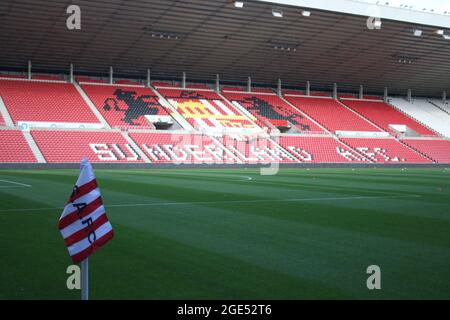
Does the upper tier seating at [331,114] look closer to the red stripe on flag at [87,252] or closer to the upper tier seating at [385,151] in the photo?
the upper tier seating at [385,151]

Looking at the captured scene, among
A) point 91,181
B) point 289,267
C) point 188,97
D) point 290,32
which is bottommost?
point 289,267

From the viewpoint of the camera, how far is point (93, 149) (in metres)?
38.3

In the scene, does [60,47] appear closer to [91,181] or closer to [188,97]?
[188,97]

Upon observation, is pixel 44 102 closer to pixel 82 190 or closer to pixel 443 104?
pixel 82 190

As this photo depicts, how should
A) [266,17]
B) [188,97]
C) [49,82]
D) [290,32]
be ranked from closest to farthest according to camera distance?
[266,17]
[290,32]
[49,82]
[188,97]

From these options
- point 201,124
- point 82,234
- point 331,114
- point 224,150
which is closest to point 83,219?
point 82,234

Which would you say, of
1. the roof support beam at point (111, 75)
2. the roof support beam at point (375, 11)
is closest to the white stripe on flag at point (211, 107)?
the roof support beam at point (111, 75)

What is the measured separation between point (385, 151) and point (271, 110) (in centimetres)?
1082

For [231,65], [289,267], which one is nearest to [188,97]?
[231,65]

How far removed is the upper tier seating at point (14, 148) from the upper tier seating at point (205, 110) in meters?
13.5

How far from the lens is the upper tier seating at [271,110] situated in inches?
1916

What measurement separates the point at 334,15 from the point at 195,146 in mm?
13878

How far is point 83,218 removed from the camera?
4.31m

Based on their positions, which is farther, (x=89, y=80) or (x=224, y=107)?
(x=224, y=107)
